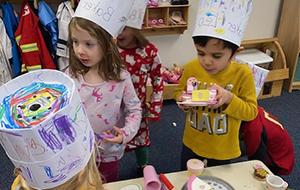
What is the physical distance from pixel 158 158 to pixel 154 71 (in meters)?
0.69

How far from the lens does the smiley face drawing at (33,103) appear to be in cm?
69

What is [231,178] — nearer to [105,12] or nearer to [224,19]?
[224,19]

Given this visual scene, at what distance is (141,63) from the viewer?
1586 millimetres

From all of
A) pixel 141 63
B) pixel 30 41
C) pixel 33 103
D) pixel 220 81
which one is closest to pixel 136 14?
pixel 141 63

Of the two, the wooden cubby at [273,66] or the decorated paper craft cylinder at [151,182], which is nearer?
the decorated paper craft cylinder at [151,182]

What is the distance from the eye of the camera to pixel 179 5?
8.66 ft

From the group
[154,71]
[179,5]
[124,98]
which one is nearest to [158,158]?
[154,71]

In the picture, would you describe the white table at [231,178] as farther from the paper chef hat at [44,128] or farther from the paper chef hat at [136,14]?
the paper chef hat at [136,14]

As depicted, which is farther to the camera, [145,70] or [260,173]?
[145,70]

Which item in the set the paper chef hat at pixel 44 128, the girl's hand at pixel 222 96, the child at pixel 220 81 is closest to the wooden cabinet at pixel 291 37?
the child at pixel 220 81

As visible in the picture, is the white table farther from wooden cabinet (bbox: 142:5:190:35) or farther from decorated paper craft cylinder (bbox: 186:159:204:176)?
wooden cabinet (bbox: 142:5:190:35)

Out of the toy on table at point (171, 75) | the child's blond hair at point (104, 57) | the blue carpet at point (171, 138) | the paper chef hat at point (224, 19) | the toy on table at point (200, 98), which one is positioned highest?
the paper chef hat at point (224, 19)

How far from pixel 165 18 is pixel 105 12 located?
152cm

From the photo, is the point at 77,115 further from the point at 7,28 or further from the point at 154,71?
the point at 7,28
